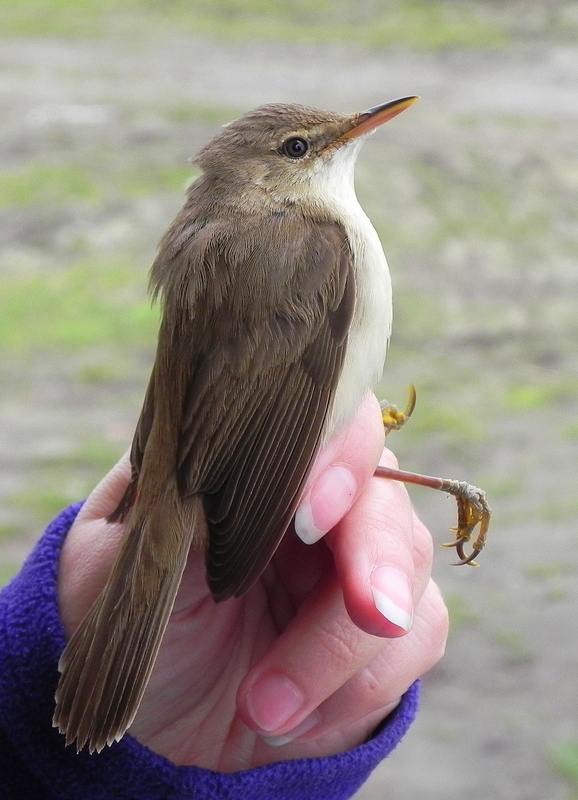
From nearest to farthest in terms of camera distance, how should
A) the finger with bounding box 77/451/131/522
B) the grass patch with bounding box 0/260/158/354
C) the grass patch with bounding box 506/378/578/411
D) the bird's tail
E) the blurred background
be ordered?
the bird's tail
the finger with bounding box 77/451/131/522
the blurred background
the grass patch with bounding box 506/378/578/411
the grass patch with bounding box 0/260/158/354

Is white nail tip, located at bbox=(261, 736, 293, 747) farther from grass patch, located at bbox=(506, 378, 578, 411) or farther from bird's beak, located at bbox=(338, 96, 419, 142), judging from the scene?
grass patch, located at bbox=(506, 378, 578, 411)

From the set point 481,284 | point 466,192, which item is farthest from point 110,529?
point 466,192

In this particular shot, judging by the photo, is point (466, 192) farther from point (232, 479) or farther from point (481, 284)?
point (232, 479)

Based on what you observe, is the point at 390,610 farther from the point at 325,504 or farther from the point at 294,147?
the point at 294,147

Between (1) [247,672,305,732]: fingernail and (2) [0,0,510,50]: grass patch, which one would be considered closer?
(1) [247,672,305,732]: fingernail

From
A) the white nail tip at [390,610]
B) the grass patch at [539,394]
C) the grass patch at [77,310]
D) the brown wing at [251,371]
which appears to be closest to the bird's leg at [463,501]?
the brown wing at [251,371]

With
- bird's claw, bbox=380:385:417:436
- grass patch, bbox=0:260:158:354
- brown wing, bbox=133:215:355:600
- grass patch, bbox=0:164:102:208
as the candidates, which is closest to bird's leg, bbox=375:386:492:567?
bird's claw, bbox=380:385:417:436

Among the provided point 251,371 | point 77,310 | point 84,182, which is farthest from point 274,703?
point 84,182
